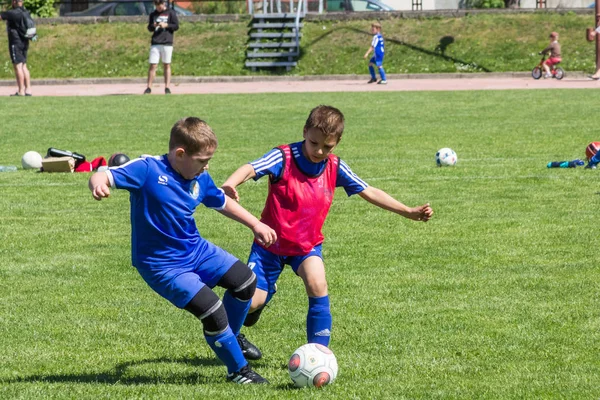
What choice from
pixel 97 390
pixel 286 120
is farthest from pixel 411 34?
pixel 97 390

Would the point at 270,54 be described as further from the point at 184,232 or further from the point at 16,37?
the point at 184,232

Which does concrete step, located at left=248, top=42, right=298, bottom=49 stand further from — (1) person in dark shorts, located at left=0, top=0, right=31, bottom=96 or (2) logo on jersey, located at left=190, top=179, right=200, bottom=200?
(2) logo on jersey, located at left=190, top=179, right=200, bottom=200

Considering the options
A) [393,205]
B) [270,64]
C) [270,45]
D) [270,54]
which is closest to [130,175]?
[393,205]

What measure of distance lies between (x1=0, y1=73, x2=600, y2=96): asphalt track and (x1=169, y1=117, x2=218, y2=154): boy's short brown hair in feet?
73.0

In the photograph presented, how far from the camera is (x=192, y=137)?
5.24m

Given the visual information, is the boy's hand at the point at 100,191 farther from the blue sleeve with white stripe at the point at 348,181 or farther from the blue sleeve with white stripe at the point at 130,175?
the blue sleeve with white stripe at the point at 348,181

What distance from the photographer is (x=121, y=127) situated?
19.1m

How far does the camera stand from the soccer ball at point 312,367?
538cm

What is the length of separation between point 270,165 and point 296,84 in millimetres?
27036

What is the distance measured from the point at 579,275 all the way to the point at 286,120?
41.6 feet

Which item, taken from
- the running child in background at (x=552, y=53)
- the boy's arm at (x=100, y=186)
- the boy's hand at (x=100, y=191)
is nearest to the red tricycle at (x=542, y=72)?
the running child in background at (x=552, y=53)

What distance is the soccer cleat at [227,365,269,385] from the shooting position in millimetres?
5465

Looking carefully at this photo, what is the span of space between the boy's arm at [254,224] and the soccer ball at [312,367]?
0.62 m

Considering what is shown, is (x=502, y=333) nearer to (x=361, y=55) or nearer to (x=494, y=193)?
(x=494, y=193)
